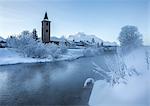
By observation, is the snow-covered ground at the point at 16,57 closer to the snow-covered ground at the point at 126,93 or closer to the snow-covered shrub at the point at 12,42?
the snow-covered shrub at the point at 12,42

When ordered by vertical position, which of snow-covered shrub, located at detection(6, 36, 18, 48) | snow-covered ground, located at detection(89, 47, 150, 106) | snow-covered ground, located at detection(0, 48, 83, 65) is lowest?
snow-covered ground, located at detection(89, 47, 150, 106)

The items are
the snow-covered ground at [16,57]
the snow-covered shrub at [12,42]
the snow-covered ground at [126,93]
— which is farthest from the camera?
the snow-covered shrub at [12,42]

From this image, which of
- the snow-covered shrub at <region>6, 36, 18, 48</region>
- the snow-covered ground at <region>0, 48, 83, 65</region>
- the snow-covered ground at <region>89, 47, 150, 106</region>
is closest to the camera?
the snow-covered ground at <region>89, 47, 150, 106</region>

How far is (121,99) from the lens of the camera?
266cm

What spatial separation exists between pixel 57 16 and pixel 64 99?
4.83 feet

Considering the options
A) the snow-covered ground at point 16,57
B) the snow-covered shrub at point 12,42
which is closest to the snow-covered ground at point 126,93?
the snow-covered ground at point 16,57

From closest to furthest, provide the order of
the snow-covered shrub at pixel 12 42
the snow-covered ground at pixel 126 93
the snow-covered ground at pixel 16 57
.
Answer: the snow-covered ground at pixel 126 93, the snow-covered ground at pixel 16 57, the snow-covered shrub at pixel 12 42

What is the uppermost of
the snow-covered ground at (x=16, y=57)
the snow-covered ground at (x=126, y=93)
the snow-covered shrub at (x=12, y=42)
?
the snow-covered shrub at (x=12, y=42)

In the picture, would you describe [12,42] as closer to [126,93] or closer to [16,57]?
[16,57]

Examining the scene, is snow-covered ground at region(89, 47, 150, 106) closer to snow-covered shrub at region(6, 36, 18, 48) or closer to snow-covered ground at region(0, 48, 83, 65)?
snow-covered ground at region(0, 48, 83, 65)

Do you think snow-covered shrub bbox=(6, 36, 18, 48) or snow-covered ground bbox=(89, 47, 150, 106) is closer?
snow-covered ground bbox=(89, 47, 150, 106)

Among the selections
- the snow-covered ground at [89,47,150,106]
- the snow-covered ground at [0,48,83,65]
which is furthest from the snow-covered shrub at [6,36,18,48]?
the snow-covered ground at [89,47,150,106]

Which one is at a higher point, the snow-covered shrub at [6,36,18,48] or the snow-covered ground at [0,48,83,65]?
the snow-covered shrub at [6,36,18,48]

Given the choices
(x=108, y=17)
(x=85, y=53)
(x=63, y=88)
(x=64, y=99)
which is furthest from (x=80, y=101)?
(x=85, y=53)
